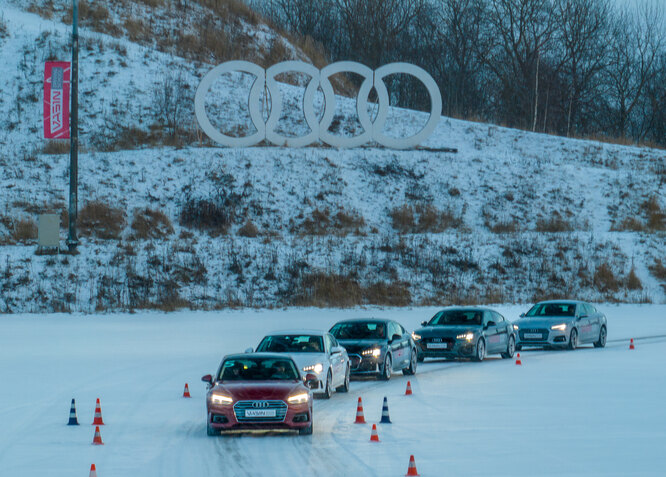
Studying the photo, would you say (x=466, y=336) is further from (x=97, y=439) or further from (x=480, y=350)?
(x=97, y=439)

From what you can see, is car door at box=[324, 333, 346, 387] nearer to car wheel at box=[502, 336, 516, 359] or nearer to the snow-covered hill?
car wheel at box=[502, 336, 516, 359]

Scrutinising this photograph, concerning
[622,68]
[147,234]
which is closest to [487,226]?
[147,234]

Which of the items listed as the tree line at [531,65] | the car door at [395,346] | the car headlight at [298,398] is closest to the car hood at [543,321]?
the car door at [395,346]

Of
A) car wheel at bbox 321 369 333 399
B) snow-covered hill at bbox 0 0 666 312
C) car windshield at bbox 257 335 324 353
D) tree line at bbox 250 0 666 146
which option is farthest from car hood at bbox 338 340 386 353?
tree line at bbox 250 0 666 146

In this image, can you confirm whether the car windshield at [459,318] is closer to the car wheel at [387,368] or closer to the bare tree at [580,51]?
the car wheel at [387,368]

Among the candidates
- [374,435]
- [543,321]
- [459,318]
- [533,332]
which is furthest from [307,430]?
[543,321]

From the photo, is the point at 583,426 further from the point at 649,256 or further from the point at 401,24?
the point at 401,24

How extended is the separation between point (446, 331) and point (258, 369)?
39.8 ft

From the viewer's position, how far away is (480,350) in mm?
26922

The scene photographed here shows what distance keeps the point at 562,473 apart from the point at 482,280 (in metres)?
38.0

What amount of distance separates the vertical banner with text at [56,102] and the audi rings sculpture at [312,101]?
8912 mm

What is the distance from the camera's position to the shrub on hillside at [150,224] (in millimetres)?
50062

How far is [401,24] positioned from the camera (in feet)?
304

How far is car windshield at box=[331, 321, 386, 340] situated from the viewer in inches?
910
